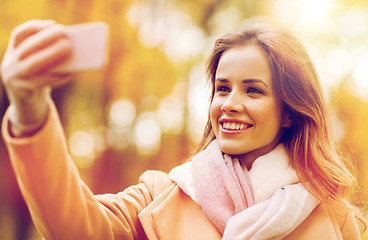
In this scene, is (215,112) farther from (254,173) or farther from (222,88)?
(254,173)

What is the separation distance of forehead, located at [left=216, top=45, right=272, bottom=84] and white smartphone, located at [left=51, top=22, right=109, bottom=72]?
101cm

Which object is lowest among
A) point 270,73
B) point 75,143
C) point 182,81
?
point 75,143

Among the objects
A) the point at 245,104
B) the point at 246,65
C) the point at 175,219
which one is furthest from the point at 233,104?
the point at 175,219

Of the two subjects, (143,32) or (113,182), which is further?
(113,182)

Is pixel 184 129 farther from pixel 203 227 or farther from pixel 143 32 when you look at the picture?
pixel 203 227

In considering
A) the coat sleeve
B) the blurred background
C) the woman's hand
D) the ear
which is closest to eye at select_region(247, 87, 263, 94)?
the ear

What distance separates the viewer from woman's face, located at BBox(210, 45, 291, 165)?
6.61 feet

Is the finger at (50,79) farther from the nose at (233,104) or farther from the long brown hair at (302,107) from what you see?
the long brown hair at (302,107)

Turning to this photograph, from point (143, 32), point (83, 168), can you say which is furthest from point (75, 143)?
point (143, 32)

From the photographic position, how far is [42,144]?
1.22m

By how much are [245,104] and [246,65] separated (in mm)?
205

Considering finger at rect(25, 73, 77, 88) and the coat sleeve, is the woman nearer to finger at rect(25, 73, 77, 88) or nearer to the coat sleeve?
the coat sleeve

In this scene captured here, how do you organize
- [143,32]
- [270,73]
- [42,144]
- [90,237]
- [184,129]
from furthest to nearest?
[184,129], [143,32], [270,73], [90,237], [42,144]

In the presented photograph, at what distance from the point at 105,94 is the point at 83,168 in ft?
23.3
